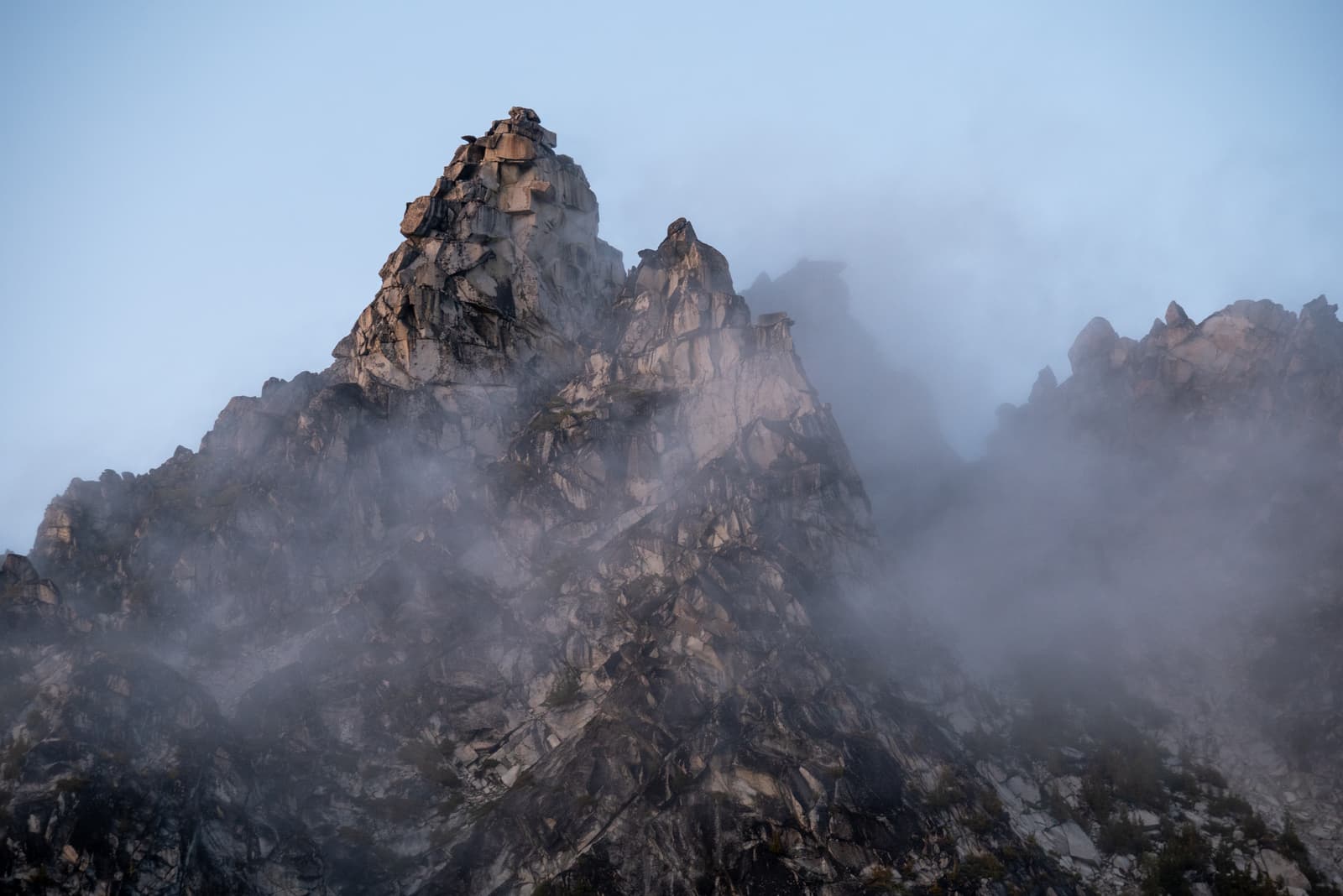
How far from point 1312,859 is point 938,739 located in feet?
88.3

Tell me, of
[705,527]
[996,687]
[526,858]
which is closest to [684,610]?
[705,527]

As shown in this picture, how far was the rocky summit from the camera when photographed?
63.2 m

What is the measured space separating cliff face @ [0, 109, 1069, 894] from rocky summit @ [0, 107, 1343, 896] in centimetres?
37

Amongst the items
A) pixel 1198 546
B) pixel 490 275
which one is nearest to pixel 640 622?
pixel 490 275

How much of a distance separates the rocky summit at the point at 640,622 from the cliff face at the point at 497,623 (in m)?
0.37

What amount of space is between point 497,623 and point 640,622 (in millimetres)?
14589

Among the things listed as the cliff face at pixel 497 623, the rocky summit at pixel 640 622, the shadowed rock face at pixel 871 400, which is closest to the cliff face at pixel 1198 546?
the rocky summit at pixel 640 622

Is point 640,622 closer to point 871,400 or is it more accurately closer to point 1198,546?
point 1198,546

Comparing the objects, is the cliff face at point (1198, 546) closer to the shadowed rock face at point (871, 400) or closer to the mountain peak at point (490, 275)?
the shadowed rock face at point (871, 400)

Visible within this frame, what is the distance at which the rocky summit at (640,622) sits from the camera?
63156 millimetres

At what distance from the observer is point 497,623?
81.9 metres

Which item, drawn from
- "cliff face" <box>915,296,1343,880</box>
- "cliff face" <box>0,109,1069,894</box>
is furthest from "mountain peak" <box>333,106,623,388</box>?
"cliff face" <box>915,296,1343,880</box>

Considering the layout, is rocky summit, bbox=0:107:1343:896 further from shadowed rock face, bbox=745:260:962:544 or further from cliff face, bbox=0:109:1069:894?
shadowed rock face, bbox=745:260:962:544

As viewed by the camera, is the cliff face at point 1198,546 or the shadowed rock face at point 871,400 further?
the shadowed rock face at point 871,400
